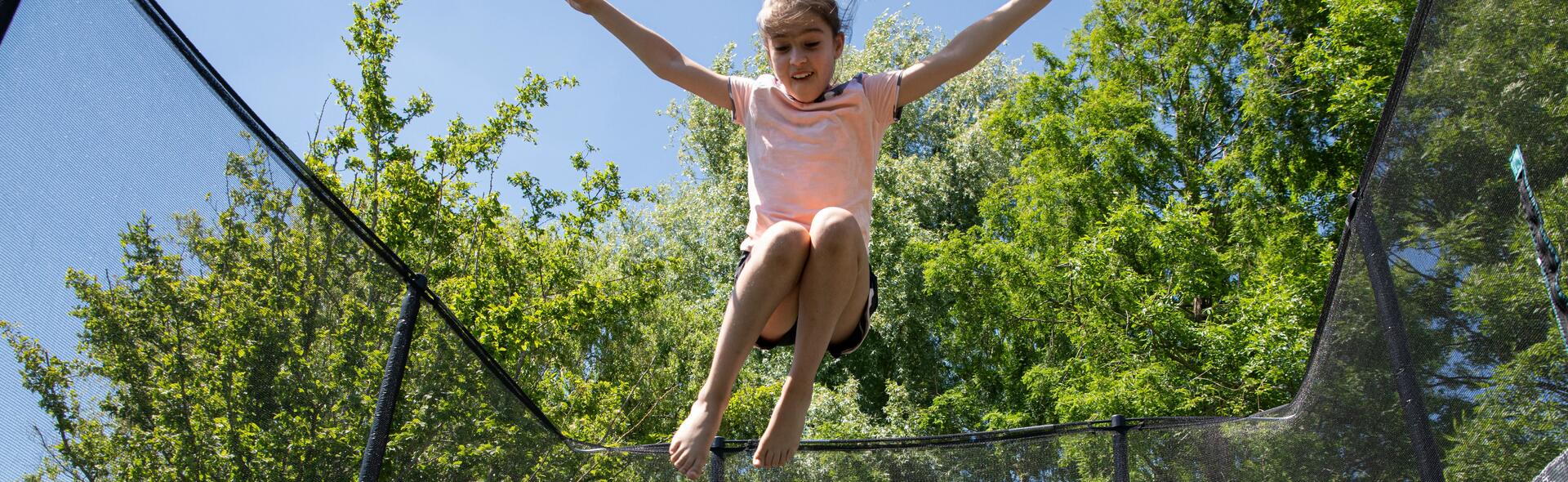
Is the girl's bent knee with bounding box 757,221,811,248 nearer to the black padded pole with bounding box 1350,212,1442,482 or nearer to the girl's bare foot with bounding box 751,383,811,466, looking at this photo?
the girl's bare foot with bounding box 751,383,811,466

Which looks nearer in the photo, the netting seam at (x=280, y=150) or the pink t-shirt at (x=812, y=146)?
the netting seam at (x=280, y=150)

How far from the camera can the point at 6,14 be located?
4.61 ft

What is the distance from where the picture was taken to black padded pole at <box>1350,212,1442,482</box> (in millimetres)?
2354

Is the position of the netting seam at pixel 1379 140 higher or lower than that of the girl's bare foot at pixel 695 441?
higher

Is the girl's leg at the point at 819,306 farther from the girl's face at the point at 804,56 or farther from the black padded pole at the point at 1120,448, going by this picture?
the black padded pole at the point at 1120,448

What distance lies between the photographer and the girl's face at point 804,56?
2332 millimetres

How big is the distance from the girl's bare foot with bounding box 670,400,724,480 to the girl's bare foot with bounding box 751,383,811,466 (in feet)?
0.37

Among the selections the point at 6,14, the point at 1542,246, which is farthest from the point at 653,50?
the point at 1542,246

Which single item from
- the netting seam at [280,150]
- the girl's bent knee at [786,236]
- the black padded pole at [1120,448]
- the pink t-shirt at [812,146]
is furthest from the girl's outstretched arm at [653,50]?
the black padded pole at [1120,448]

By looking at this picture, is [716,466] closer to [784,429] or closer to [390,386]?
[784,429]

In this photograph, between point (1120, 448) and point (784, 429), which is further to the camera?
point (1120, 448)

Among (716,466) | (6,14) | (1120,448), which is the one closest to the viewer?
(6,14)

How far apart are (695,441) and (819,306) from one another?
0.37 metres

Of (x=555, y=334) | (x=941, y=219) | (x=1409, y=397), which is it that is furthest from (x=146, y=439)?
(x=941, y=219)
